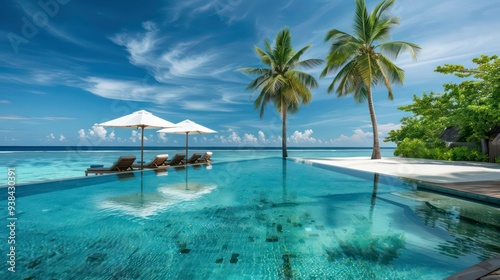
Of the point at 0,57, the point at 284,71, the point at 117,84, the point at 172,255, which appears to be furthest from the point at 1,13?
the point at 172,255

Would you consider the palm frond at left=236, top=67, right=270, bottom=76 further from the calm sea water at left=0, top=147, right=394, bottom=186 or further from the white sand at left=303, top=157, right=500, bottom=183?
the white sand at left=303, top=157, right=500, bottom=183

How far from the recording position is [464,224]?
3.42m

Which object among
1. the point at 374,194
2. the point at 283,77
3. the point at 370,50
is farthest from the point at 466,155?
the point at 374,194

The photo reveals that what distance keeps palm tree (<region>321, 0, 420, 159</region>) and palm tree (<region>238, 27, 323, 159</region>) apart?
9.74 ft

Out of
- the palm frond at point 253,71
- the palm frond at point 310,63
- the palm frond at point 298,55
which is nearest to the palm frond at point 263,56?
the palm frond at point 253,71

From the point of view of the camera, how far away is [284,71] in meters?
19.0

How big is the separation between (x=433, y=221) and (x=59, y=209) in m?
6.67

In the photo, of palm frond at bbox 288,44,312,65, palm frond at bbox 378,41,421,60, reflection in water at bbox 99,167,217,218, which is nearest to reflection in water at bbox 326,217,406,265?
reflection in water at bbox 99,167,217,218

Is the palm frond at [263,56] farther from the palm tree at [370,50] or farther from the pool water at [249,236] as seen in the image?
the pool water at [249,236]

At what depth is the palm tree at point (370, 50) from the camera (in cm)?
1444

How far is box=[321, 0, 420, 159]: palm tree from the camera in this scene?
14438 mm

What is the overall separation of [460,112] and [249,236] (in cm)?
1524

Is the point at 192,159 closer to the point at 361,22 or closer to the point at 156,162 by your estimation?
the point at 156,162

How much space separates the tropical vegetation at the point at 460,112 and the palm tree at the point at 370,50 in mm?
3323
